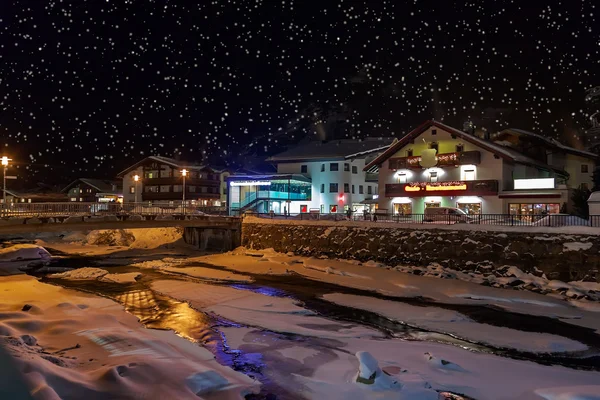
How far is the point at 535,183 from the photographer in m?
36.4

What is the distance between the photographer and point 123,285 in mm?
27031

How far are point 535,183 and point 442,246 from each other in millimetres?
13297

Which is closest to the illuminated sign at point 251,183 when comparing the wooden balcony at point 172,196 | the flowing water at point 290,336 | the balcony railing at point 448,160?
the balcony railing at point 448,160

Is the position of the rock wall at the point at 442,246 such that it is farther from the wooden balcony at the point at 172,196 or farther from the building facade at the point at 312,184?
the wooden balcony at the point at 172,196

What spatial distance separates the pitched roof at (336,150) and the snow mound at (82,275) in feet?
113

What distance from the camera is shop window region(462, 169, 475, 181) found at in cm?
3969

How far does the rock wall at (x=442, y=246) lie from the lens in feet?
78.8

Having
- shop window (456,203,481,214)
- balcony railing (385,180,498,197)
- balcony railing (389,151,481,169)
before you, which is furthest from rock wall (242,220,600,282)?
balcony railing (389,151,481,169)

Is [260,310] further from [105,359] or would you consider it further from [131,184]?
[131,184]

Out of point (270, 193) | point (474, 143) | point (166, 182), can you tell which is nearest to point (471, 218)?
point (474, 143)

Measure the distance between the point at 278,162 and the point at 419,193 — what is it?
25926 millimetres

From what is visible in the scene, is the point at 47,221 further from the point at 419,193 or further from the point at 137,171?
the point at 137,171

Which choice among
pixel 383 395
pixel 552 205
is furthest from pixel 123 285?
pixel 552 205

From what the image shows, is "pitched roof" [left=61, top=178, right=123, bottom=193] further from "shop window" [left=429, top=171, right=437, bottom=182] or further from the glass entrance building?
"shop window" [left=429, top=171, right=437, bottom=182]
